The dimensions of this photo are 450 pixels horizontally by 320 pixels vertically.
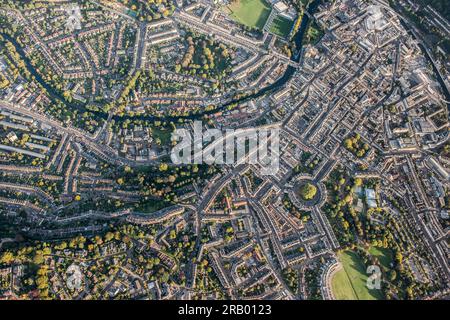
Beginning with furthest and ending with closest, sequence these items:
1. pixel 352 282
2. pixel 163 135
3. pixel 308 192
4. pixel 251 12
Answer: pixel 251 12 < pixel 163 135 < pixel 308 192 < pixel 352 282

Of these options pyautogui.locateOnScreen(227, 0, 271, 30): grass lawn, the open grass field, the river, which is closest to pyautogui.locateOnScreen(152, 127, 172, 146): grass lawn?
the river

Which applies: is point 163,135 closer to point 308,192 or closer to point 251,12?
point 308,192

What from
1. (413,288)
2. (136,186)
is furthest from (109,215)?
(413,288)

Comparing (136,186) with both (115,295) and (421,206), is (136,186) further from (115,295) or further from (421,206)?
(421,206)

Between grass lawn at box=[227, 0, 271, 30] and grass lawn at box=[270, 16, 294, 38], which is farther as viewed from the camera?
grass lawn at box=[227, 0, 271, 30]

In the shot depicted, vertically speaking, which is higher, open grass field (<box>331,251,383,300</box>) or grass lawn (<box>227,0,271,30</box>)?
grass lawn (<box>227,0,271,30</box>)

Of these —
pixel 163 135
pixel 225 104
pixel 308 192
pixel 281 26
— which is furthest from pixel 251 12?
pixel 308 192

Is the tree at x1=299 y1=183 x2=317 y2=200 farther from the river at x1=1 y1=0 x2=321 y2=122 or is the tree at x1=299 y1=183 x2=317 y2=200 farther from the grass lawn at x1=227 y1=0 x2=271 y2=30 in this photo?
the grass lawn at x1=227 y1=0 x2=271 y2=30
